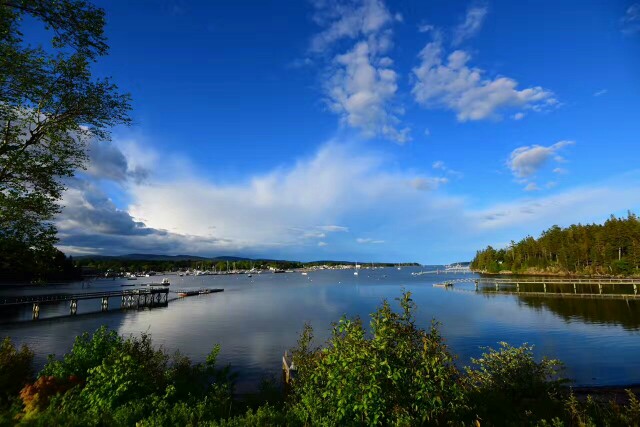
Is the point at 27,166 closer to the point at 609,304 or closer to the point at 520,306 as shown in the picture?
the point at 520,306

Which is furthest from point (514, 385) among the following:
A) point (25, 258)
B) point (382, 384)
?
point (25, 258)

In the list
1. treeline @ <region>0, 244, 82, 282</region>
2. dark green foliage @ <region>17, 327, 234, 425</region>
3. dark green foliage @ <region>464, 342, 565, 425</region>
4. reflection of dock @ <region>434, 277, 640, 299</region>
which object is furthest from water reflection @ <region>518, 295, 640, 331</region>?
treeline @ <region>0, 244, 82, 282</region>

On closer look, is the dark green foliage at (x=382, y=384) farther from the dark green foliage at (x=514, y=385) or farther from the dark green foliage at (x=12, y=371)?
the dark green foliage at (x=12, y=371)

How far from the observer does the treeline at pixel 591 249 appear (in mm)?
121500

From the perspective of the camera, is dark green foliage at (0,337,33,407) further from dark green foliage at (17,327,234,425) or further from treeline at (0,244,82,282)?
treeline at (0,244,82,282)

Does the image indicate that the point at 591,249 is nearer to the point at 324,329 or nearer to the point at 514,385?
the point at 324,329

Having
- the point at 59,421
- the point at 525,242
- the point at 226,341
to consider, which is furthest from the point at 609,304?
the point at 525,242

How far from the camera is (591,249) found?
137 m

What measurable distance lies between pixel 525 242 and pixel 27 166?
222m

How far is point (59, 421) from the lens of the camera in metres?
8.33

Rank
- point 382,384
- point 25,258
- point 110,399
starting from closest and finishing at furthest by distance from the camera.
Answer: point 382,384, point 110,399, point 25,258

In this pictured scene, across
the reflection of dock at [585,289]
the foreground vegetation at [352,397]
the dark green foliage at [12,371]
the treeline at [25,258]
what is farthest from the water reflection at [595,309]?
the dark green foliage at [12,371]

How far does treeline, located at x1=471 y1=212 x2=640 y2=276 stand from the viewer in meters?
122

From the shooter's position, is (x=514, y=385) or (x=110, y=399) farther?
(x=514, y=385)
